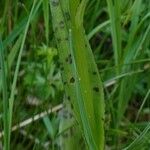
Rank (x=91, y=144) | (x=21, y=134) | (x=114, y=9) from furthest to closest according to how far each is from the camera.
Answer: (x=21, y=134)
(x=114, y=9)
(x=91, y=144)

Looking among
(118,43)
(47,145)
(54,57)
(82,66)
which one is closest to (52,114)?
(47,145)

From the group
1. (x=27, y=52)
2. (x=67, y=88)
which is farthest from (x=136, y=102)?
(x=67, y=88)

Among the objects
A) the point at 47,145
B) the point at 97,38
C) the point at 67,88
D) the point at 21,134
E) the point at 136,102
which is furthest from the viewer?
the point at 97,38

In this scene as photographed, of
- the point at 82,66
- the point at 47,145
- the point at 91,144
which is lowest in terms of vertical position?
the point at 47,145

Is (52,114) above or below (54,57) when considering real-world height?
below

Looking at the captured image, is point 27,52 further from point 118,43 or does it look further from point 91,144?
point 91,144

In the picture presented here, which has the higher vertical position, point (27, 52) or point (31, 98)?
point (27, 52)

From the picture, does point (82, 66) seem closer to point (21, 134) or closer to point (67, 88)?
point (67, 88)

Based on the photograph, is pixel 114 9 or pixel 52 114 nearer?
pixel 114 9

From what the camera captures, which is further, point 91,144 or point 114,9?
point 114,9

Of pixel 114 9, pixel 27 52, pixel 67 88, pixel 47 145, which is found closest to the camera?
pixel 67 88
